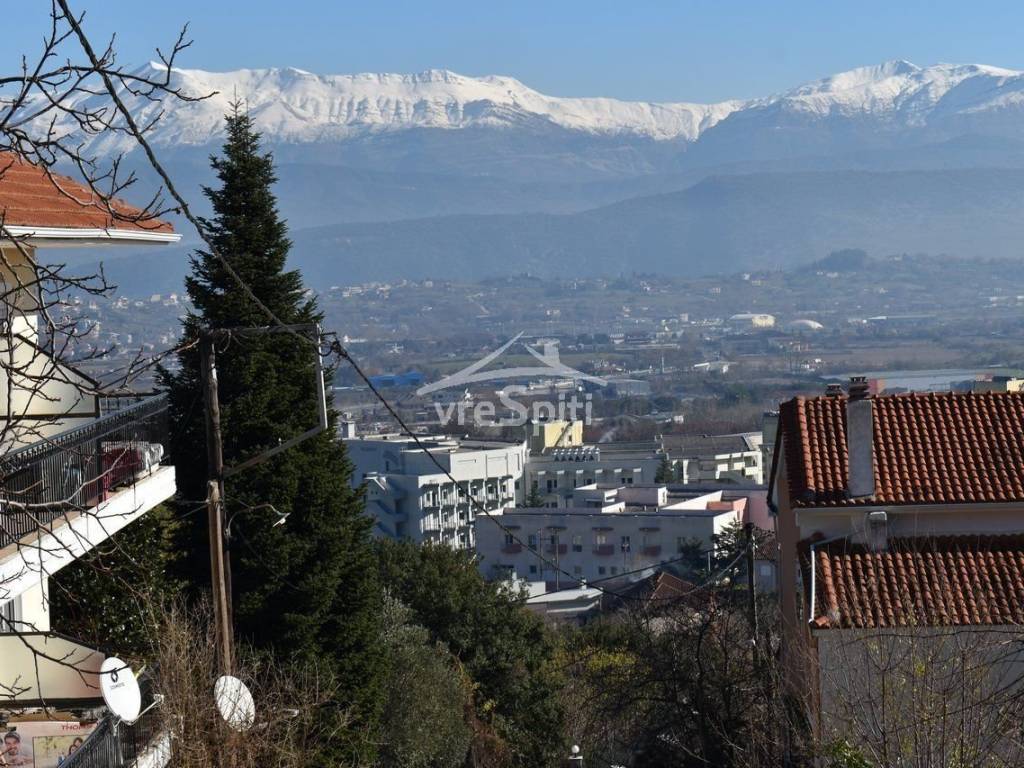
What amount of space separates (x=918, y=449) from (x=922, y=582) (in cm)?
347

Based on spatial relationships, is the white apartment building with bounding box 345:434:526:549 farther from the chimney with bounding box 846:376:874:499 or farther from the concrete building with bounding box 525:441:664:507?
the chimney with bounding box 846:376:874:499

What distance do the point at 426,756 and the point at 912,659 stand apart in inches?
652

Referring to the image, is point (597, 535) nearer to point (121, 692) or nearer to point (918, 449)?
point (918, 449)

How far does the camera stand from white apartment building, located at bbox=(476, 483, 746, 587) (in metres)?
89.1

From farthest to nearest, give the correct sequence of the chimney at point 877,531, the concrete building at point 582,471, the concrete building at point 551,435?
the concrete building at point 551,435 → the concrete building at point 582,471 → the chimney at point 877,531

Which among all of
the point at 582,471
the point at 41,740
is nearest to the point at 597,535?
the point at 582,471

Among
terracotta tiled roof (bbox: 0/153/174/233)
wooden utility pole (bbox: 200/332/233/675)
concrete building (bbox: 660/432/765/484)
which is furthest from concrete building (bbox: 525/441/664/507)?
terracotta tiled roof (bbox: 0/153/174/233)

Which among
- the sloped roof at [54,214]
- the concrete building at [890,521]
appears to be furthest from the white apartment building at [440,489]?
the sloped roof at [54,214]

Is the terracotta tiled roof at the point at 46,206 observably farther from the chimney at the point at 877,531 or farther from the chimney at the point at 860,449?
the chimney at the point at 860,449

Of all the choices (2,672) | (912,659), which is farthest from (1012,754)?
(2,672)

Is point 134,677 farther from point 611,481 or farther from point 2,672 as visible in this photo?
point 611,481

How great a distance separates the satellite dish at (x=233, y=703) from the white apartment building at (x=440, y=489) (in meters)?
92.3

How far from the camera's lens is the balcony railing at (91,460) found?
11328mm

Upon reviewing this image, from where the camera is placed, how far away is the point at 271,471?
22.8m
